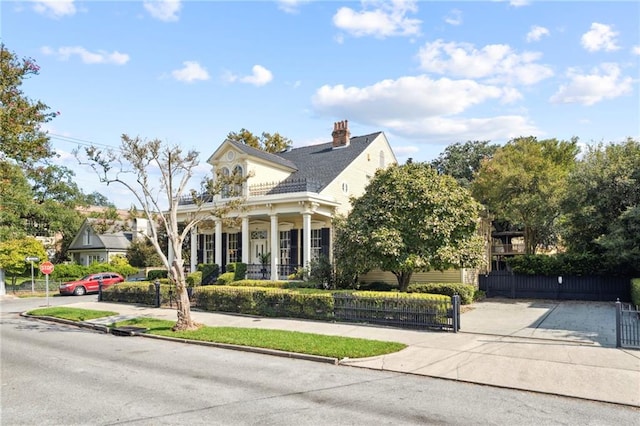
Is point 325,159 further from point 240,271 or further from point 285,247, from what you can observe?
point 240,271

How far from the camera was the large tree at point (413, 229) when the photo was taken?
18.2 meters

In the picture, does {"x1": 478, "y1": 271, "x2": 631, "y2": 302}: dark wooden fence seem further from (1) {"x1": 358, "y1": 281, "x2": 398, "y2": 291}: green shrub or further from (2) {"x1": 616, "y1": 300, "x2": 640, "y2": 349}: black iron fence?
(2) {"x1": 616, "y1": 300, "x2": 640, "y2": 349}: black iron fence

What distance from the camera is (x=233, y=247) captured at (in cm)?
2942

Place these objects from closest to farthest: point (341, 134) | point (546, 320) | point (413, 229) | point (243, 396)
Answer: point (243, 396) → point (546, 320) → point (413, 229) → point (341, 134)

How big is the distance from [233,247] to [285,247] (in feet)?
12.4

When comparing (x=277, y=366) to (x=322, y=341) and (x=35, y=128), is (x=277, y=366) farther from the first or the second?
(x=35, y=128)

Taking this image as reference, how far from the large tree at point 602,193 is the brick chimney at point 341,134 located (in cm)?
1502

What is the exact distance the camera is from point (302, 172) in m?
30.0

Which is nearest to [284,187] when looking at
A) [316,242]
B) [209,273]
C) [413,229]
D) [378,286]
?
[316,242]

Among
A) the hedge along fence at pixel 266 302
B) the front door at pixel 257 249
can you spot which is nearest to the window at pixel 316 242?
the front door at pixel 257 249

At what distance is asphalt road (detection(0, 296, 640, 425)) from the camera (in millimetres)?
6922

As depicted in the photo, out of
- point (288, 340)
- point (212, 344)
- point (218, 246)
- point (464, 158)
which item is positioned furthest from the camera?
point (464, 158)

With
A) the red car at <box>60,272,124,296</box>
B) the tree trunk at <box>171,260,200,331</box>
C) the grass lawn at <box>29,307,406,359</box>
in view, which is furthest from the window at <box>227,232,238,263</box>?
the tree trunk at <box>171,260,200,331</box>

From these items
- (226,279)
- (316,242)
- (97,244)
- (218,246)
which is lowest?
(226,279)
